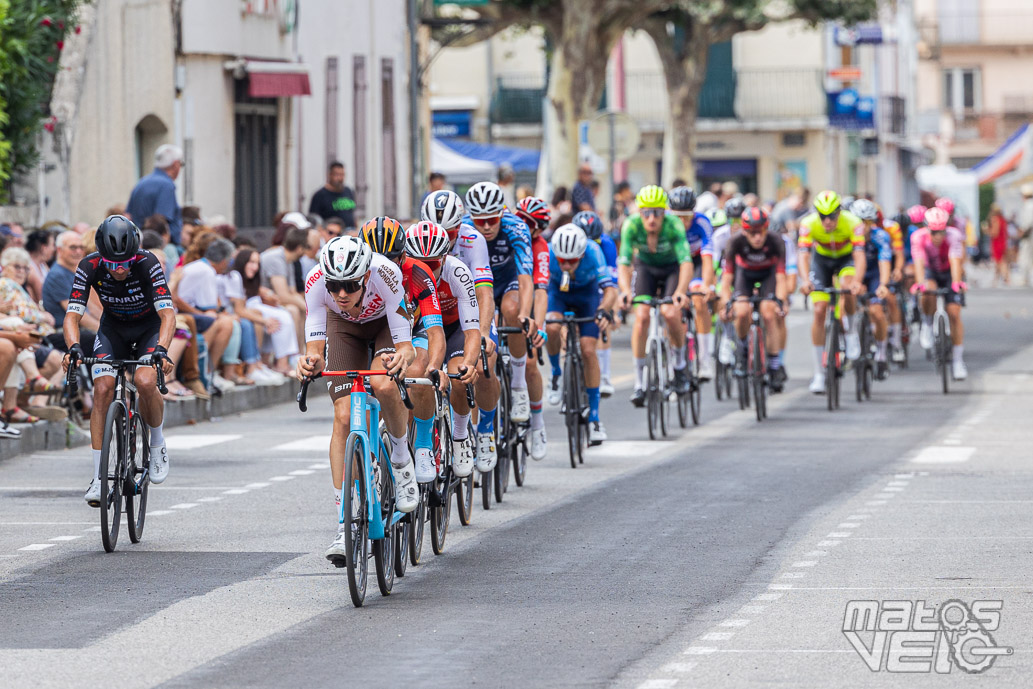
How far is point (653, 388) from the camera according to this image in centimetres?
1688

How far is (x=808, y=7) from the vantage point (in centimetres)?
4119

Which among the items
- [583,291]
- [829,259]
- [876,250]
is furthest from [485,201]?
[876,250]

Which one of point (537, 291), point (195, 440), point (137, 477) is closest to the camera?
point (137, 477)

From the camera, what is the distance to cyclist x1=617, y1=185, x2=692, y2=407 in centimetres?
1722

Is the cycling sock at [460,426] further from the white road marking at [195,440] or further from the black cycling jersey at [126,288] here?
the white road marking at [195,440]

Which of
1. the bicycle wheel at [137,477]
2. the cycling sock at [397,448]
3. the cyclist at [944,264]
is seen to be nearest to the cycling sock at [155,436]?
the bicycle wheel at [137,477]

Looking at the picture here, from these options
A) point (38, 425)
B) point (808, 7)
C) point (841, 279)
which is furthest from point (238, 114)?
point (808, 7)

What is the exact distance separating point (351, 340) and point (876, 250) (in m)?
13.4

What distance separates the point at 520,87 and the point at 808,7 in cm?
2228

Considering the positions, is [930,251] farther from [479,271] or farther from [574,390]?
[479,271]

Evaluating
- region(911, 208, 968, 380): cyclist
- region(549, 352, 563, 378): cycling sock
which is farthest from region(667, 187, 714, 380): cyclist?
region(911, 208, 968, 380): cyclist

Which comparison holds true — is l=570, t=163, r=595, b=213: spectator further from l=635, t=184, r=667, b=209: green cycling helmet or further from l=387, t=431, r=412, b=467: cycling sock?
l=387, t=431, r=412, b=467: cycling sock

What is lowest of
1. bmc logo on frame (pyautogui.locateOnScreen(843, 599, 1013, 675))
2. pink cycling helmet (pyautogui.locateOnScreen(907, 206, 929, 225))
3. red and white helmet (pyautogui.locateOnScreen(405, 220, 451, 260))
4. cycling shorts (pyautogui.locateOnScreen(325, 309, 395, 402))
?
bmc logo on frame (pyautogui.locateOnScreen(843, 599, 1013, 675))

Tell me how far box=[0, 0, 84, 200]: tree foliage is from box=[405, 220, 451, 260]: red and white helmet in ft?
37.3
